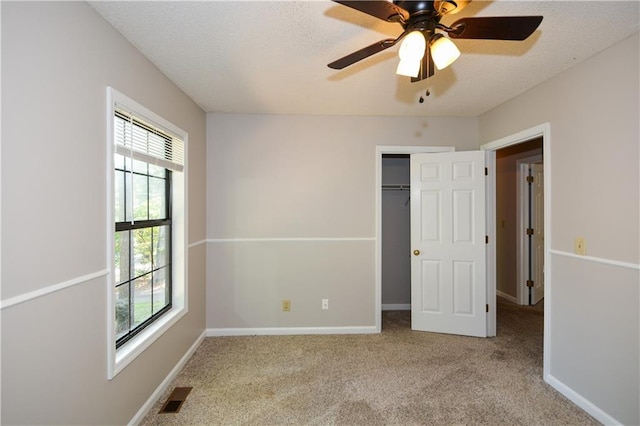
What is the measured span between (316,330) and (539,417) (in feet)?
6.59

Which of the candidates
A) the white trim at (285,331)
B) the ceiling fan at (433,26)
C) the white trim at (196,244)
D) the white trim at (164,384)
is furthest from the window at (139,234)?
the ceiling fan at (433,26)

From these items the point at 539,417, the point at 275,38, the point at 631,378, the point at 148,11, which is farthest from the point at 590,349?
the point at 148,11

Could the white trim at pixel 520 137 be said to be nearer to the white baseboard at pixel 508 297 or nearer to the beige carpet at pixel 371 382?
the beige carpet at pixel 371 382

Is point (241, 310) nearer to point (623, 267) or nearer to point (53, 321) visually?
point (53, 321)

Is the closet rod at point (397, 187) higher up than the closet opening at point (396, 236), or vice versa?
the closet rod at point (397, 187)

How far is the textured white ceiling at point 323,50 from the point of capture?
4.99ft

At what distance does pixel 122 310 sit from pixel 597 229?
3.25 metres

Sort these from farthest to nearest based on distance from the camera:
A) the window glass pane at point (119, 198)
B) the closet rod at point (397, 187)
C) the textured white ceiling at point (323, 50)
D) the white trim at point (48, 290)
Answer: the closet rod at point (397, 187) < the window glass pane at point (119, 198) < the textured white ceiling at point (323, 50) < the white trim at point (48, 290)

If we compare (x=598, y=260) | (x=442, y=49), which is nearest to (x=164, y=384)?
(x=442, y=49)

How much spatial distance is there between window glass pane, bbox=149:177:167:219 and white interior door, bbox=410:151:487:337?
258 centimetres

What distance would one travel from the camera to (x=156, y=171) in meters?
2.38

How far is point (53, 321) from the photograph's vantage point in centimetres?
125

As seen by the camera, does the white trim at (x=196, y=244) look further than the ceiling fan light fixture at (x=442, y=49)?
Yes

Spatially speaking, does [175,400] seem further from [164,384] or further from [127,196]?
[127,196]
